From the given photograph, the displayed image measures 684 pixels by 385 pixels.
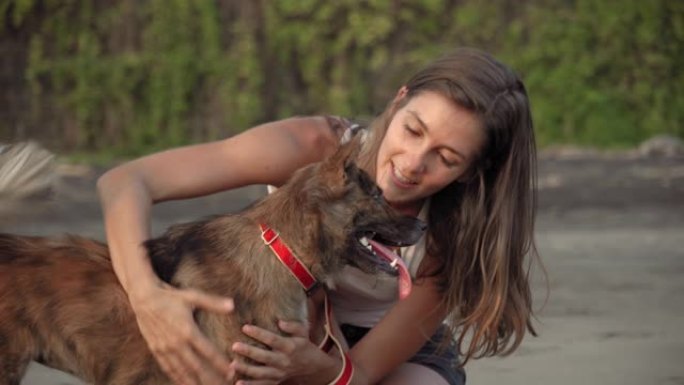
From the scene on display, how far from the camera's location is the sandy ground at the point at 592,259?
695 cm

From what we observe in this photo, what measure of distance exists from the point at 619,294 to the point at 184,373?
449cm

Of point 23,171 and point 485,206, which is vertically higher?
point 23,171

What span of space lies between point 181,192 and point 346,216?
0.81 meters

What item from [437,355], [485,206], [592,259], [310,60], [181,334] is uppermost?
[181,334]

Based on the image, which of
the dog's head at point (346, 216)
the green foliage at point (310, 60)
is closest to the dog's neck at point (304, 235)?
the dog's head at point (346, 216)

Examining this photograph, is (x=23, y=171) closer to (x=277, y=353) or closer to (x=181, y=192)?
(x=181, y=192)

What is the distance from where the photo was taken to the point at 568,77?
12.9 meters

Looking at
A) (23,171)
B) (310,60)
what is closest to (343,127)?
(23,171)

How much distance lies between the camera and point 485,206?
16.9ft

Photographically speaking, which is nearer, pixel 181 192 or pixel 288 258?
pixel 288 258

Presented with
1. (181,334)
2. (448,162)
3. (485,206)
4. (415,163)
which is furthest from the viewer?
(485,206)

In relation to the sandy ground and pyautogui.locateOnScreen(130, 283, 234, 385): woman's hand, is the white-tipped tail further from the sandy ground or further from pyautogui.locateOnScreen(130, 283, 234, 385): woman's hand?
pyautogui.locateOnScreen(130, 283, 234, 385): woman's hand

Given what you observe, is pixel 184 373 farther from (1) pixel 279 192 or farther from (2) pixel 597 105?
(2) pixel 597 105

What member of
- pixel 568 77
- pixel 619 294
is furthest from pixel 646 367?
pixel 568 77
